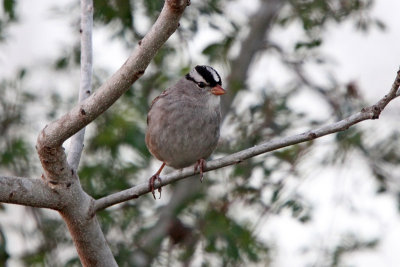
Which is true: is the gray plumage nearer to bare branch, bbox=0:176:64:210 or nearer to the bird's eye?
the bird's eye

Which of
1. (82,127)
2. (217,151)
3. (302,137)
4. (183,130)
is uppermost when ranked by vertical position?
(82,127)

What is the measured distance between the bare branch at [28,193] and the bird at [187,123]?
4.58 feet

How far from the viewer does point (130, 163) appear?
20.5 ft

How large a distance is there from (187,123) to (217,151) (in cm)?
133

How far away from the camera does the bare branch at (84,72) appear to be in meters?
3.65

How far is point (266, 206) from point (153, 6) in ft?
5.49

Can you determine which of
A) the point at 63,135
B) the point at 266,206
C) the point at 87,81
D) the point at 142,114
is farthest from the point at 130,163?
the point at 63,135

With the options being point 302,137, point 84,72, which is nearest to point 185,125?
point 84,72

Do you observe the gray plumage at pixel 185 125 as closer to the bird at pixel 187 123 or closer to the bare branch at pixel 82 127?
the bird at pixel 187 123

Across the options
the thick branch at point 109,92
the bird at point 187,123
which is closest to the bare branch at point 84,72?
the thick branch at point 109,92

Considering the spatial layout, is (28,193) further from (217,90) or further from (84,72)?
(217,90)

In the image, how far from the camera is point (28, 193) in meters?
3.25

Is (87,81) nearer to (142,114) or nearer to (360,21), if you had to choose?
(142,114)

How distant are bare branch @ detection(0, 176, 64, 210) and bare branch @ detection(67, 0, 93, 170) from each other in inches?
9.1
